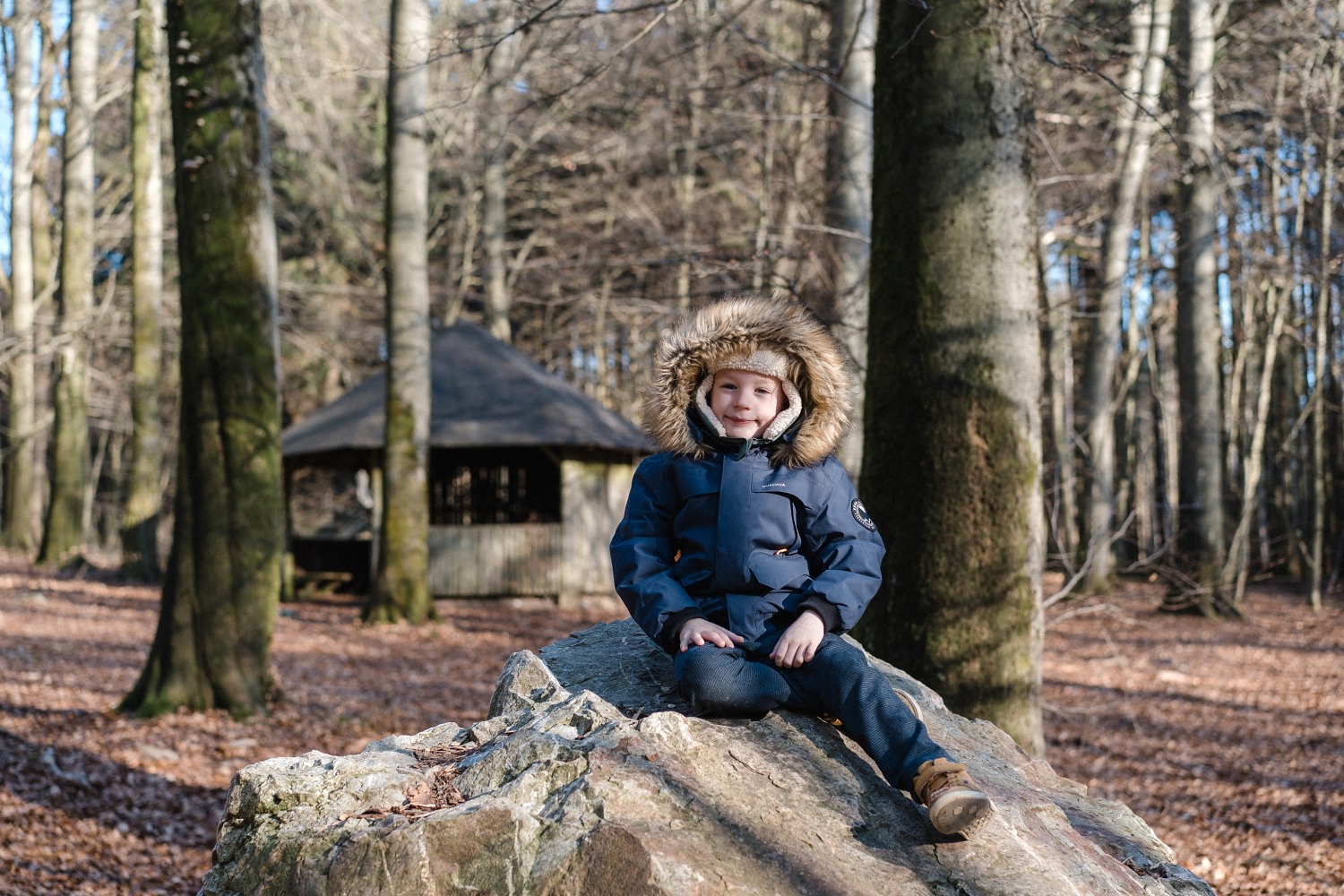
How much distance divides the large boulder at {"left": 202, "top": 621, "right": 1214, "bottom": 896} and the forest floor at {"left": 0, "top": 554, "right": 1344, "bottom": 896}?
299cm

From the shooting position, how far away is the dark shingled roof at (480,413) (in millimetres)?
16875

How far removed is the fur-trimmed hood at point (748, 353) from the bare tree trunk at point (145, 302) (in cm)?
1477

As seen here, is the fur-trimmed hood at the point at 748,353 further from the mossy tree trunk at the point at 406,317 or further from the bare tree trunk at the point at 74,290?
the bare tree trunk at the point at 74,290

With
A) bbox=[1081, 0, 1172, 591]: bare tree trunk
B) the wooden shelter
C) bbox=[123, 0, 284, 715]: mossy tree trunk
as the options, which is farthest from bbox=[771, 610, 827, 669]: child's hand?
the wooden shelter

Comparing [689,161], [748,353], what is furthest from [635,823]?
[689,161]

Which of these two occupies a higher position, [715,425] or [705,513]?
[715,425]

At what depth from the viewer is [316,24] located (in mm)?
15914

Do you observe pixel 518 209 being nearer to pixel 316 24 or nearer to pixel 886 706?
pixel 316 24

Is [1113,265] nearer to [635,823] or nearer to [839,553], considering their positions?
[839,553]

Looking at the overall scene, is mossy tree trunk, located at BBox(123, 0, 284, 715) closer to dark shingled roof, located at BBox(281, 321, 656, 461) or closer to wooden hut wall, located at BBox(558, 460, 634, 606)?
dark shingled roof, located at BBox(281, 321, 656, 461)

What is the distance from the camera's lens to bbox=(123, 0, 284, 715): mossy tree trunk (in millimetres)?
7449

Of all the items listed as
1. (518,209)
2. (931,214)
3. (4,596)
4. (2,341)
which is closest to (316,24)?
(2,341)

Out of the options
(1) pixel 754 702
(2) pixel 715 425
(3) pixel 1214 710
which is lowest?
(3) pixel 1214 710

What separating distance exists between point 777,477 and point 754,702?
69cm
